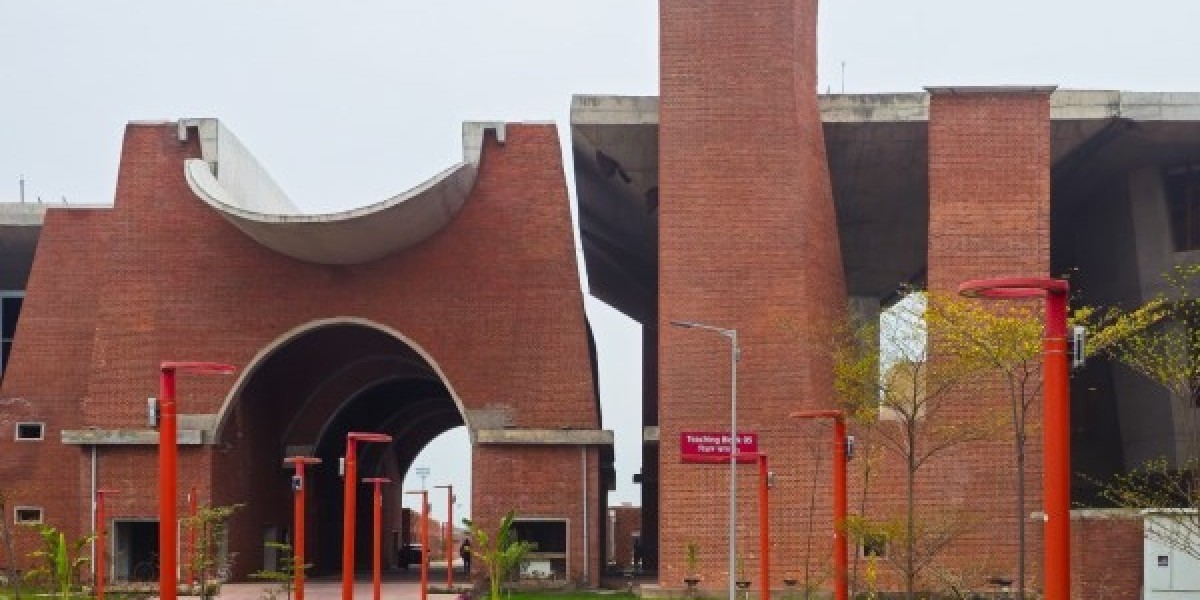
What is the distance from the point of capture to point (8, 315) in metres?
48.2

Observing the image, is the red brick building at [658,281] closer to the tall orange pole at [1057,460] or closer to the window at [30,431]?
the window at [30,431]

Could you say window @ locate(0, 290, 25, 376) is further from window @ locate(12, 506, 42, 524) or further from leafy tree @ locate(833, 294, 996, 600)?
leafy tree @ locate(833, 294, 996, 600)

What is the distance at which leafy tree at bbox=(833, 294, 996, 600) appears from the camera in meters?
26.5

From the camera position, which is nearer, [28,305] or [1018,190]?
[1018,190]

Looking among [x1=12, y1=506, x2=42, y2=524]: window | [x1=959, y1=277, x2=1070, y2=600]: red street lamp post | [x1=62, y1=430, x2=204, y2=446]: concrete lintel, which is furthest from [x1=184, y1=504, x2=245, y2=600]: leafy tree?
[x1=959, y1=277, x2=1070, y2=600]: red street lamp post

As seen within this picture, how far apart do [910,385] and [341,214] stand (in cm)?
1281

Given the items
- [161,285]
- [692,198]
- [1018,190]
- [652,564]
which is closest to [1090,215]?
[1018,190]

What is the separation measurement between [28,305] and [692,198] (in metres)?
16.7

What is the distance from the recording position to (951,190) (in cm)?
3412

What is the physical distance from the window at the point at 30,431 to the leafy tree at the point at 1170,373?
2354cm

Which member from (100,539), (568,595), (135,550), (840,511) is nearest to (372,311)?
(568,595)

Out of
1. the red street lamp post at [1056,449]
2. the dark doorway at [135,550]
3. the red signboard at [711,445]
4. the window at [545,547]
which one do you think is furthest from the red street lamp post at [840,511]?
the dark doorway at [135,550]

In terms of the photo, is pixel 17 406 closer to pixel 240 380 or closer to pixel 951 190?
A: pixel 240 380

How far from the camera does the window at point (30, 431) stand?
4209cm
